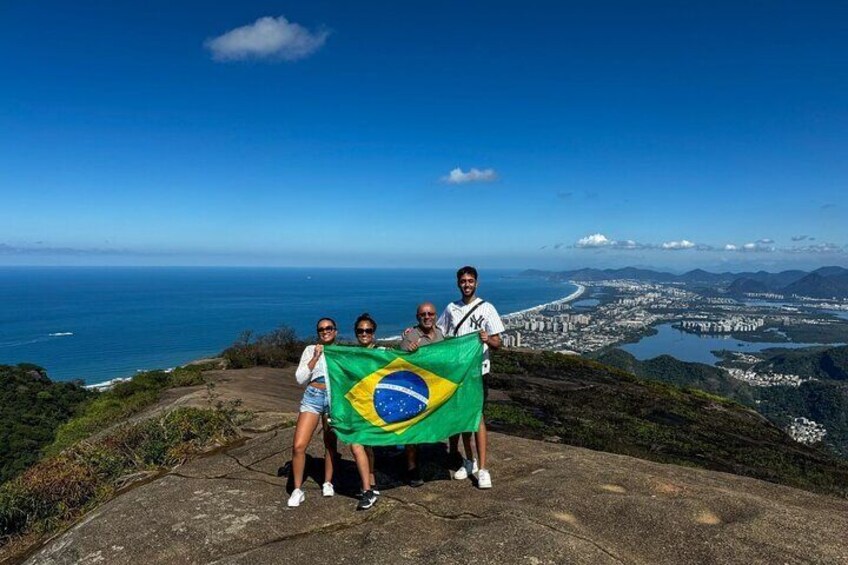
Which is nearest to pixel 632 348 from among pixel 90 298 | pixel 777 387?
pixel 777 387

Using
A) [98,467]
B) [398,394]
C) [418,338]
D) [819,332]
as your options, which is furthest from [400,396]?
[819,332]

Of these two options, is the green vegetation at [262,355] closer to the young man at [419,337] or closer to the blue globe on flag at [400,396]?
the young man at [419,337]

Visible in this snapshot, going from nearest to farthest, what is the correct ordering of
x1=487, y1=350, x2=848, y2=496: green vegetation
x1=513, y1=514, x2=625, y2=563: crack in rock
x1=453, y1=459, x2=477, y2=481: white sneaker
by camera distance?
x1=513, y1=514, x2=625, y2=563: crack in rock
x1=453, y1=459, x2=477, y2=481: white sneaker
x1=487, y1=350, x2=848, y2=496: green vegetation

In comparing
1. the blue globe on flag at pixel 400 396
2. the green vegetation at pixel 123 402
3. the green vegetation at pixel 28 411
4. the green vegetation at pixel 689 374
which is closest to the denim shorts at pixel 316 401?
the blue globe on flag at pixel 400 396

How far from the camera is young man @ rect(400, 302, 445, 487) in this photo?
5.85 meters

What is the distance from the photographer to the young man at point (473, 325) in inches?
232

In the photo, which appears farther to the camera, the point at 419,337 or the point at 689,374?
the point at 689,374

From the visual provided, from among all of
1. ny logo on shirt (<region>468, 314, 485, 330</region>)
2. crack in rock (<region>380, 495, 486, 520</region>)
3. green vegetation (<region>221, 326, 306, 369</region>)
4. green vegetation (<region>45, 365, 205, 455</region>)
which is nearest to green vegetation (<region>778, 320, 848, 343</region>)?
green vegetation (<region>221, 326, 306, 369</region>)

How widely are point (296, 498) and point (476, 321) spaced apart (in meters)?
2.88

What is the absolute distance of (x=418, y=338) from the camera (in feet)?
19.4

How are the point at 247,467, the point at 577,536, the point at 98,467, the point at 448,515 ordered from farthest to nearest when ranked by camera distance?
the point at 98,467
the point at 247,467
the point at 448,515
the point at 577,536

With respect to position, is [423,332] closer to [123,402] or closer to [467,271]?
[467,271]

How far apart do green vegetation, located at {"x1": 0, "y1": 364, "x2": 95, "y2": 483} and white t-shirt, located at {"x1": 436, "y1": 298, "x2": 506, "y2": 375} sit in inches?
608

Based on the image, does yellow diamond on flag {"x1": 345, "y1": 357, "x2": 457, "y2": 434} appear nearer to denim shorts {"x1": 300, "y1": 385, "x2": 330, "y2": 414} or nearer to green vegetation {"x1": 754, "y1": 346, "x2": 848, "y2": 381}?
denim shorts {"x1": 300, "y1": 385, "x2": 330, "y2": 414}
